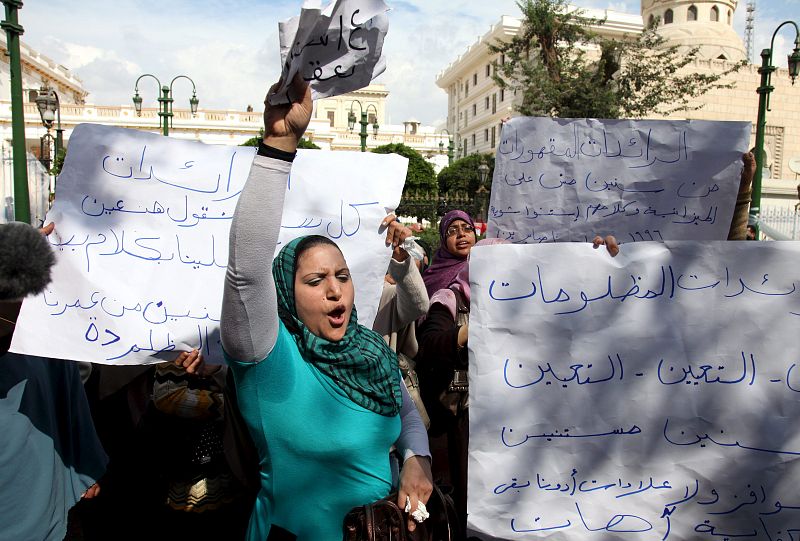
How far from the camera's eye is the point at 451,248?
3.28m

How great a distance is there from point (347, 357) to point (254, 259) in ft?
1.55

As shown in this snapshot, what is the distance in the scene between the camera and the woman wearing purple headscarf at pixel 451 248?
10.5 feet

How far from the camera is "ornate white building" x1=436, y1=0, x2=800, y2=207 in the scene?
4238cm

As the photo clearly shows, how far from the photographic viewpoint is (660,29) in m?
53.9

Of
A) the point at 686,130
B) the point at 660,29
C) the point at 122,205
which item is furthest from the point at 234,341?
the point at 660,29

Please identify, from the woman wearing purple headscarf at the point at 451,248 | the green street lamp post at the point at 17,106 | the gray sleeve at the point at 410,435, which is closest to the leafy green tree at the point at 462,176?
the green street lamp post at the point at 17,106

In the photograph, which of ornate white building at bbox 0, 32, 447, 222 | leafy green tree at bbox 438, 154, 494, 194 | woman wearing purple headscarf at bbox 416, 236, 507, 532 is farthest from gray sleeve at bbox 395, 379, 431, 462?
leafy green tree at bbox 438, 154, 494, 194

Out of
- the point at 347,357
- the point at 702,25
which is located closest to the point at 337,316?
the point at 347,357

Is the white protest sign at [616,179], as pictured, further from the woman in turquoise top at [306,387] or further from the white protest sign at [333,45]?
the white protest sign at [333,45]

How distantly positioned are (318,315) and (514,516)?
35.7 inches

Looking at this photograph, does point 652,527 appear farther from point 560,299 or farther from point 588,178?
point 588,178

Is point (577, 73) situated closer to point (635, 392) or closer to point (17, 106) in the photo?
point (17, 106)

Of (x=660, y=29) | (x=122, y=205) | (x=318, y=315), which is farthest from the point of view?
(x=660, y=29)

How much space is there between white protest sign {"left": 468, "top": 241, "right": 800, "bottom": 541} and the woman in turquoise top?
1.14 ft
